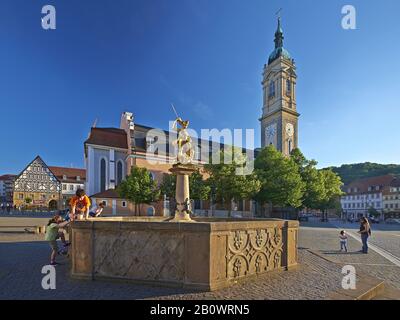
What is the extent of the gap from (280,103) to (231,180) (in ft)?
95.1

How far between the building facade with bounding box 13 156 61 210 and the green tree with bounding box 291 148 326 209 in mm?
60878

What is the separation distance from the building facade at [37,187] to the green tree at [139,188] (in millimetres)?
48161

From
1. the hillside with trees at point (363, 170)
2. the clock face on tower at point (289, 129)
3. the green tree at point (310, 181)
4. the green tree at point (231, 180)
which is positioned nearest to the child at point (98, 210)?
the green tree at point (231, 180)

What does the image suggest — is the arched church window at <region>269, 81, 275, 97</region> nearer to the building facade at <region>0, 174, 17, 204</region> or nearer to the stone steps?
the stone steps

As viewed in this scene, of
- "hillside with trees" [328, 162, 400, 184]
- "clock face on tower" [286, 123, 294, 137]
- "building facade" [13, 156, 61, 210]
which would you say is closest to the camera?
"clock face on tower" [286, 123, 294, 137]

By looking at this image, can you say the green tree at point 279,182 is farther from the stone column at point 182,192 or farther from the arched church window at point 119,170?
the stone column at point 182,192

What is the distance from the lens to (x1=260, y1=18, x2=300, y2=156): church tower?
5631cm

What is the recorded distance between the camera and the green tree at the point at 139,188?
34.0 meters

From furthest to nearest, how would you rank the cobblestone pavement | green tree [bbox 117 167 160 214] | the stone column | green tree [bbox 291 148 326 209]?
green tree [bbox 291 148 326 209] < green tree [bbox 117 167 160 214] < the stone column < the cobblestone pavement

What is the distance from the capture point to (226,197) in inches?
1388

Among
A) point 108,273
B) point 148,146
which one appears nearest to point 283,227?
point 108,273

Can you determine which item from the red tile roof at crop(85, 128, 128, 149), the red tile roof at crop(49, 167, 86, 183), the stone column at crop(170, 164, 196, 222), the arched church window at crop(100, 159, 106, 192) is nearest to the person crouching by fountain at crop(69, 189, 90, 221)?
the stone column at crop(170, 164, 196, 222)

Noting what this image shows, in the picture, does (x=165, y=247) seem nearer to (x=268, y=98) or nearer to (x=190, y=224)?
(x=190, y=224)

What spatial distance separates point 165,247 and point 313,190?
40.2 metres
